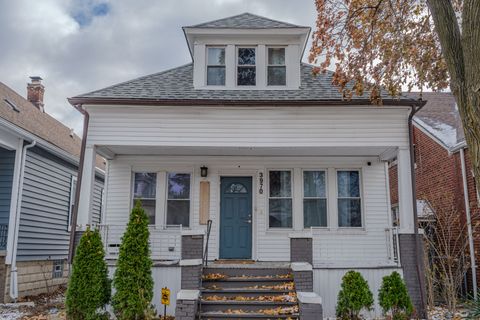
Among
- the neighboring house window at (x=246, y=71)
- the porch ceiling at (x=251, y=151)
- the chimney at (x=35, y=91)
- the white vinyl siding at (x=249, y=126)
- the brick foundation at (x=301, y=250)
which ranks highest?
the chimney at (x=35, y=91)

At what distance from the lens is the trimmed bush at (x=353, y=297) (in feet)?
24.8

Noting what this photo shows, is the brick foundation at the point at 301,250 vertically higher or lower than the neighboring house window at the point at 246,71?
lower

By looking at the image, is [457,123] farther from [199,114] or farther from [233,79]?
[199,114]

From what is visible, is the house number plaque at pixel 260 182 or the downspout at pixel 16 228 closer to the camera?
the downspout at pixel 16 228

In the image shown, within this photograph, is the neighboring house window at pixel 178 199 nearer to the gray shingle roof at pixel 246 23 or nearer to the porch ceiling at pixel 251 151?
the porch ceiling at pixel 251 151

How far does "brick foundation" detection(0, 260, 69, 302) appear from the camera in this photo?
11.0 m

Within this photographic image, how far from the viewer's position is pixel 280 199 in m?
10.9

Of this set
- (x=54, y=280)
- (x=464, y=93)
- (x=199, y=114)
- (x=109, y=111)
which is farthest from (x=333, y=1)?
(x=54, y=280)

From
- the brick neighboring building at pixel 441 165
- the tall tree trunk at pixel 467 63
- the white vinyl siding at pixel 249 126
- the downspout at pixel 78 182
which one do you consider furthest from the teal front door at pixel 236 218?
the tall tree trunk at pixel 467 63

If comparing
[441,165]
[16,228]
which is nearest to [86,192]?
[16,228]

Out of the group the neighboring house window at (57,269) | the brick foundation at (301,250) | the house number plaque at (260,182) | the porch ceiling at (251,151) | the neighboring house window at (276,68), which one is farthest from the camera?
the neighboring house window at (57,269)

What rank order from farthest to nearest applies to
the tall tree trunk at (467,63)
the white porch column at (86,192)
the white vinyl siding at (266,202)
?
the white vinyl siding at (266,202) < the white porch column at (86,192) < the tall tree trunk at (467,63)

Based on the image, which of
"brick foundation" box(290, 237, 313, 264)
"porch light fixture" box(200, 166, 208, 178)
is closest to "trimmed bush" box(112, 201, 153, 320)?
"brick foundation" box(290, 237, 313, 264)

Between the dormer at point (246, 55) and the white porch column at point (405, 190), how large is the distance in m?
3.02
